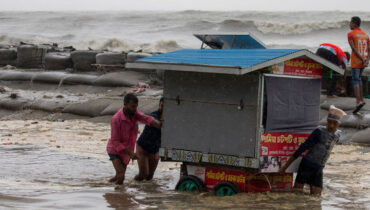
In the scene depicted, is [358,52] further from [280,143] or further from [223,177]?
[223,177]

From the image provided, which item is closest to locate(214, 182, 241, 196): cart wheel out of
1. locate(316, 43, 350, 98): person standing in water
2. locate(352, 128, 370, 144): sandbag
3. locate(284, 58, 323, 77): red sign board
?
locate(284, 58, 323, 77): red sign board

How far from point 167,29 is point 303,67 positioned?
36.1m

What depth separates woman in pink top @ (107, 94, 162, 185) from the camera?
7.47 metres

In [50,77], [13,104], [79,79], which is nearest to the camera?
[13,104]

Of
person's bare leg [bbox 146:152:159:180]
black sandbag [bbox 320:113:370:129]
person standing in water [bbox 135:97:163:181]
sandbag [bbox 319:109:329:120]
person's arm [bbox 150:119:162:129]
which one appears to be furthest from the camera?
sandbag [bbox 319:109:329:120]

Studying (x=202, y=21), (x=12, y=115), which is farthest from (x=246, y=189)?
(x=202, y=21)

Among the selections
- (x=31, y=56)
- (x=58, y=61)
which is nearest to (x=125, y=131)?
(x=58, y=61)

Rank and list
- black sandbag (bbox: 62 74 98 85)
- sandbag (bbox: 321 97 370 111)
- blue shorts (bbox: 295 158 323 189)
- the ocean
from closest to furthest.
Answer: blue shorts (bbox: 295 158 323 189) → sandbag (bbox: 321 97 370 111) → black sandbag (bbox: 62 74 98 85) → the ocean

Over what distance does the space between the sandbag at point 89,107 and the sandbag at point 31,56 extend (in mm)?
4854

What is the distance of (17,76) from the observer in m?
17.9

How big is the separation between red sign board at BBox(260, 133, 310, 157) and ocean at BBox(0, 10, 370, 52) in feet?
79.6

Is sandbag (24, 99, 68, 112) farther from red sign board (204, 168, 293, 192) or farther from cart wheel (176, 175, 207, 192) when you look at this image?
red sign board (204, 168, 293, 192)

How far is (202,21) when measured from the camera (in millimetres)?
44062

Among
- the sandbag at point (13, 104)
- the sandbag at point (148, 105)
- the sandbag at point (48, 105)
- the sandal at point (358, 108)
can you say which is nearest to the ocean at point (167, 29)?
the sandbag at point (13, 104)
